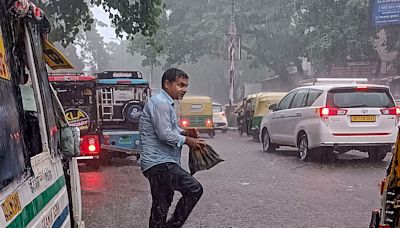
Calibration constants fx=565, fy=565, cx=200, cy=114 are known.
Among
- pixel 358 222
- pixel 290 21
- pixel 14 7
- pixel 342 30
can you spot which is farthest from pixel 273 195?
pixel 290 21

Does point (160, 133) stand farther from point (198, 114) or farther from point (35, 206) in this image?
point (198, 114)

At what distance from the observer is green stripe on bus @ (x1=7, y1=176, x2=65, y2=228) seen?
7.47 feet

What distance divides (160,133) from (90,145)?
672 cm

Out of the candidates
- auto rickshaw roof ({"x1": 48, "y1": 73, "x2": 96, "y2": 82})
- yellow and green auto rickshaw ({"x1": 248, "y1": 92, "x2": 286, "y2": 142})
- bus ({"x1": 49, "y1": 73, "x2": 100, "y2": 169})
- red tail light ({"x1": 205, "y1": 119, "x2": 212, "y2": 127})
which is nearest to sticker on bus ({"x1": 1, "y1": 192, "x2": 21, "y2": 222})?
bus ({"x1": 49, "y1": 73, "x2": 100, "y2": 169})

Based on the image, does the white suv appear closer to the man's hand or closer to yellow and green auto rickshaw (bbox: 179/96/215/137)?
the man's hand

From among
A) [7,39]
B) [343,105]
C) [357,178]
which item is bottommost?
[357,178]

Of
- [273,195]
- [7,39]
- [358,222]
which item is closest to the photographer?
[7,39]

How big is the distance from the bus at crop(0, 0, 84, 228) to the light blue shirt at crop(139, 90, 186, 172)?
4.06ft

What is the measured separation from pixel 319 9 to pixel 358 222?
23.2 m

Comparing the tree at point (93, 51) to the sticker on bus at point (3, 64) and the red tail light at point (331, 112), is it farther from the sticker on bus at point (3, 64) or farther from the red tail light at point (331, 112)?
the sticker on bus at point (3, 64)

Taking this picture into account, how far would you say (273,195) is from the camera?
8.64m

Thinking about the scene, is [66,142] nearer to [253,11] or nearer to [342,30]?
[342,30]

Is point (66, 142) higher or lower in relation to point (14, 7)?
lower

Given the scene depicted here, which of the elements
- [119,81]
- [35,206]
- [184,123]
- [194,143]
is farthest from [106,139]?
[184,123]
